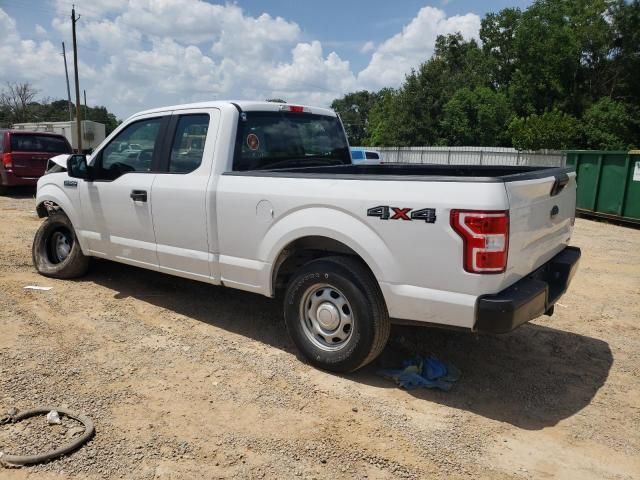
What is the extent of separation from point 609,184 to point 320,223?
10.9 m

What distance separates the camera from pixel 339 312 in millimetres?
3830

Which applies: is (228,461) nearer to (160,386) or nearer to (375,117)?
(160,386)

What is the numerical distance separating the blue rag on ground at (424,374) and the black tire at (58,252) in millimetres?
3856

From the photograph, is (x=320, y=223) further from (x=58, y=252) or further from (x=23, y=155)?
(x=23, y=155)

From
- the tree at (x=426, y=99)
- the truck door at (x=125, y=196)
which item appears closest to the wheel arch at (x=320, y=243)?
the truck door at (x=125, y=196)

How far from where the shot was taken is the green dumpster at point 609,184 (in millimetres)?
11719

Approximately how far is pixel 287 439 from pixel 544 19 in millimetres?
40527

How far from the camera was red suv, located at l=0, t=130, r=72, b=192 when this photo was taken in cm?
1320

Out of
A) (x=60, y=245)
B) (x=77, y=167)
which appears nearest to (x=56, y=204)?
(x=60, y=245)

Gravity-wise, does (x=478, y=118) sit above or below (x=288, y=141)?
above

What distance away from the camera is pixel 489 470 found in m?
2.89

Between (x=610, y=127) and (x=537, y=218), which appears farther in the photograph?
(x=610, y=127)

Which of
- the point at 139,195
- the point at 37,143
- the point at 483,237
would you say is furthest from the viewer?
the point at 37,143

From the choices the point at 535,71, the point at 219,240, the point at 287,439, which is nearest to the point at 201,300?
the point at 219,240
